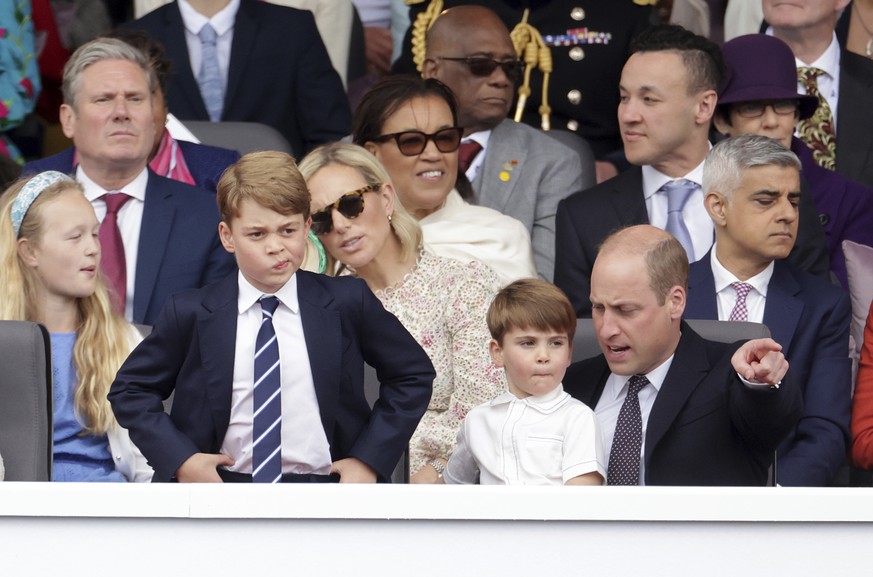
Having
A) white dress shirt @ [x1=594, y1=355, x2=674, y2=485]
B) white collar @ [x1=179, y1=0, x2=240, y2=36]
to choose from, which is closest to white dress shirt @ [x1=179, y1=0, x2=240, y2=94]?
white collar @ [x1=179, y1=0, x2=240, y2=36]

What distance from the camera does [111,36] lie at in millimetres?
4910

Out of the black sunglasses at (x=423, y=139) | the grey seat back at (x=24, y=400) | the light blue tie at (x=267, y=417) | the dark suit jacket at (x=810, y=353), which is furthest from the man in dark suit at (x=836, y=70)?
the grey seat back at (x=24, y=400)

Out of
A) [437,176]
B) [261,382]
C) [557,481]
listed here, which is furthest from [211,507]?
[437,176]

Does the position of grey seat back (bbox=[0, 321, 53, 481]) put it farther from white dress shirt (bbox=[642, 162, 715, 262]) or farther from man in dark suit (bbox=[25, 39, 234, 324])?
white dress shirt (bbox=[642, 162, 715, 262])

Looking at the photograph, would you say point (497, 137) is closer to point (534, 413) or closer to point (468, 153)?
point (468, 153)

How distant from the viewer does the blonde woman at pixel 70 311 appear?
3518mm

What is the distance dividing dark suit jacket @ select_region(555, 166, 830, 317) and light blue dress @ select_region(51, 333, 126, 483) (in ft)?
4.87

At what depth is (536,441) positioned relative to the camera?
312 centimetres

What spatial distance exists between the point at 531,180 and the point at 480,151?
0.72 feet

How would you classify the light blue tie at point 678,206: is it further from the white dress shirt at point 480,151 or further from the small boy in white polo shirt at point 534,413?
the small boy in white polo shirt at point 534,413

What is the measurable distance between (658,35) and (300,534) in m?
2.94

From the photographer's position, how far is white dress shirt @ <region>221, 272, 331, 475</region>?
3.08 metres

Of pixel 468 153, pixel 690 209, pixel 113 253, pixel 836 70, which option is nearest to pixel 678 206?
pixel 690 209

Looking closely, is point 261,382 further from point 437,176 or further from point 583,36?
point 583,36
